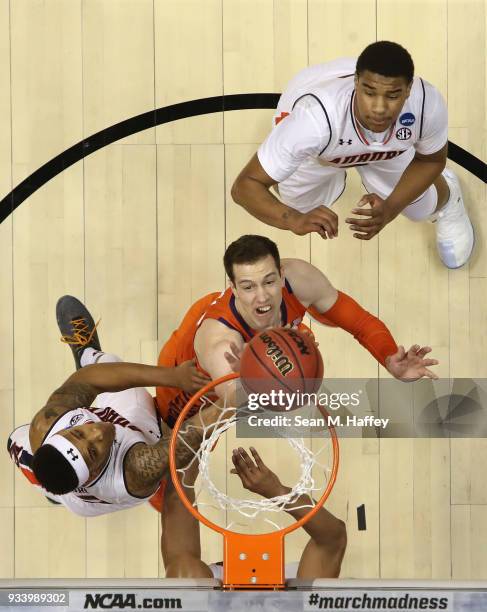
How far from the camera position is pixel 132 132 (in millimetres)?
3596

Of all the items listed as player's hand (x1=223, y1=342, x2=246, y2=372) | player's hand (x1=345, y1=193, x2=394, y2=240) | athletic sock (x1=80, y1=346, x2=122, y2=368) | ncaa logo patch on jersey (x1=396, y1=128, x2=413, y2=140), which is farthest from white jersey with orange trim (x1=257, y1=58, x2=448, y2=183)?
athletic sock (x1=80, y1=346, x2=122, y2=368)

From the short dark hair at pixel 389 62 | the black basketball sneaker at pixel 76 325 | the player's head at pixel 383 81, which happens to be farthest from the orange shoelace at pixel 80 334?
the short dark hair at pixel 389 62

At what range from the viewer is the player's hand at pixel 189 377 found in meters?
2.99

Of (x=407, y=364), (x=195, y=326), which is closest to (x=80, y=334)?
(x=195, y=326)

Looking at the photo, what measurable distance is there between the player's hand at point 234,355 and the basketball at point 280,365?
146mm

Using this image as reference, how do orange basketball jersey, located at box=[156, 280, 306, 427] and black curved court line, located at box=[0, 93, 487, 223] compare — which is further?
black curved court line, located at box=[0, 93, 487, 223]

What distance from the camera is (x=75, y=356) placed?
138 inches

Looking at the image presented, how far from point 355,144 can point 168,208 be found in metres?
0.92

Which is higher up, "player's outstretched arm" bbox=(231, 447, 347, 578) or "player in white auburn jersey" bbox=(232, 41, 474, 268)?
"player in white auburn jersey" bbox=(232, 41, 474, 268)

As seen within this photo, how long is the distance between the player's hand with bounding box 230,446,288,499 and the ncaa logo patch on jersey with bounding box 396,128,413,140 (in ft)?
4.02

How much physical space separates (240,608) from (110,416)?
0.99 m

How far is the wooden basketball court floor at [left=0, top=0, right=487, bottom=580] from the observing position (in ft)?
11.5

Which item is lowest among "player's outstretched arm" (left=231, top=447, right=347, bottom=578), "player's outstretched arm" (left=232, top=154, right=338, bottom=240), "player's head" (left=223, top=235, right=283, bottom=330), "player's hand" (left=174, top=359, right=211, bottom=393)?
"player's outstretched arm" (left=231, top=447, right=347, bottom=578)

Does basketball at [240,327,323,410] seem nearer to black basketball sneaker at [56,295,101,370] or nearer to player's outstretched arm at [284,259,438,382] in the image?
player's outstretched arm at [284,259,438,382]
